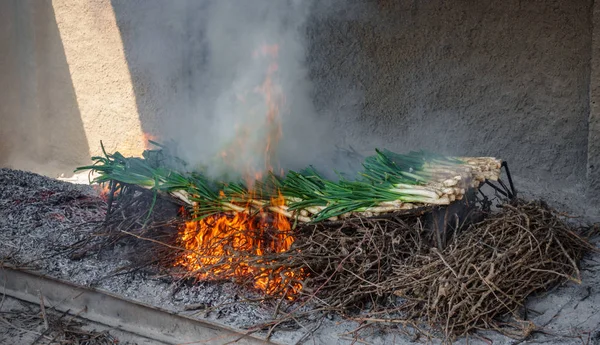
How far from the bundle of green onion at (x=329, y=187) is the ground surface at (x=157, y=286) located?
557mm

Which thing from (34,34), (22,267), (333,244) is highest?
(34,34)

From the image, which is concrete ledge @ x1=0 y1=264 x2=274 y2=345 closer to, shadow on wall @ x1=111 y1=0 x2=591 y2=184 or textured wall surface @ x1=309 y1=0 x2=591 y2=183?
shadow on wall @ x1=111 y1=0 x2=591 y2=184

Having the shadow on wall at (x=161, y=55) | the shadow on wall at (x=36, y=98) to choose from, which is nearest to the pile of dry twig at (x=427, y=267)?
the shadow on wall at (x=161, y=55)

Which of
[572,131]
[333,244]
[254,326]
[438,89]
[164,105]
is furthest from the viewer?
[164,105]

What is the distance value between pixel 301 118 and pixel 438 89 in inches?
55.2

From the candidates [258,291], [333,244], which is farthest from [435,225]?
[258,291]

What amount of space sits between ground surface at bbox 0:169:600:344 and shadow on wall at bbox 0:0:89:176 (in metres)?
2.96

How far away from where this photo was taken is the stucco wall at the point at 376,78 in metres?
5.46

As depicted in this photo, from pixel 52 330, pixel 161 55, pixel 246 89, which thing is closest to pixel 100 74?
pixel 161 55

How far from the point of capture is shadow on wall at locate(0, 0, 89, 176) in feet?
27.9

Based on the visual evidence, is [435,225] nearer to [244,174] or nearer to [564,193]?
[244,174]

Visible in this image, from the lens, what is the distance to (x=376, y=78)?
642cm

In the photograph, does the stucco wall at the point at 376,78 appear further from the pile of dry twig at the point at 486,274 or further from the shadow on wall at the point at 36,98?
the pile of dry twig at the point at 486,274

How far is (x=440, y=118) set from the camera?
612 cm
